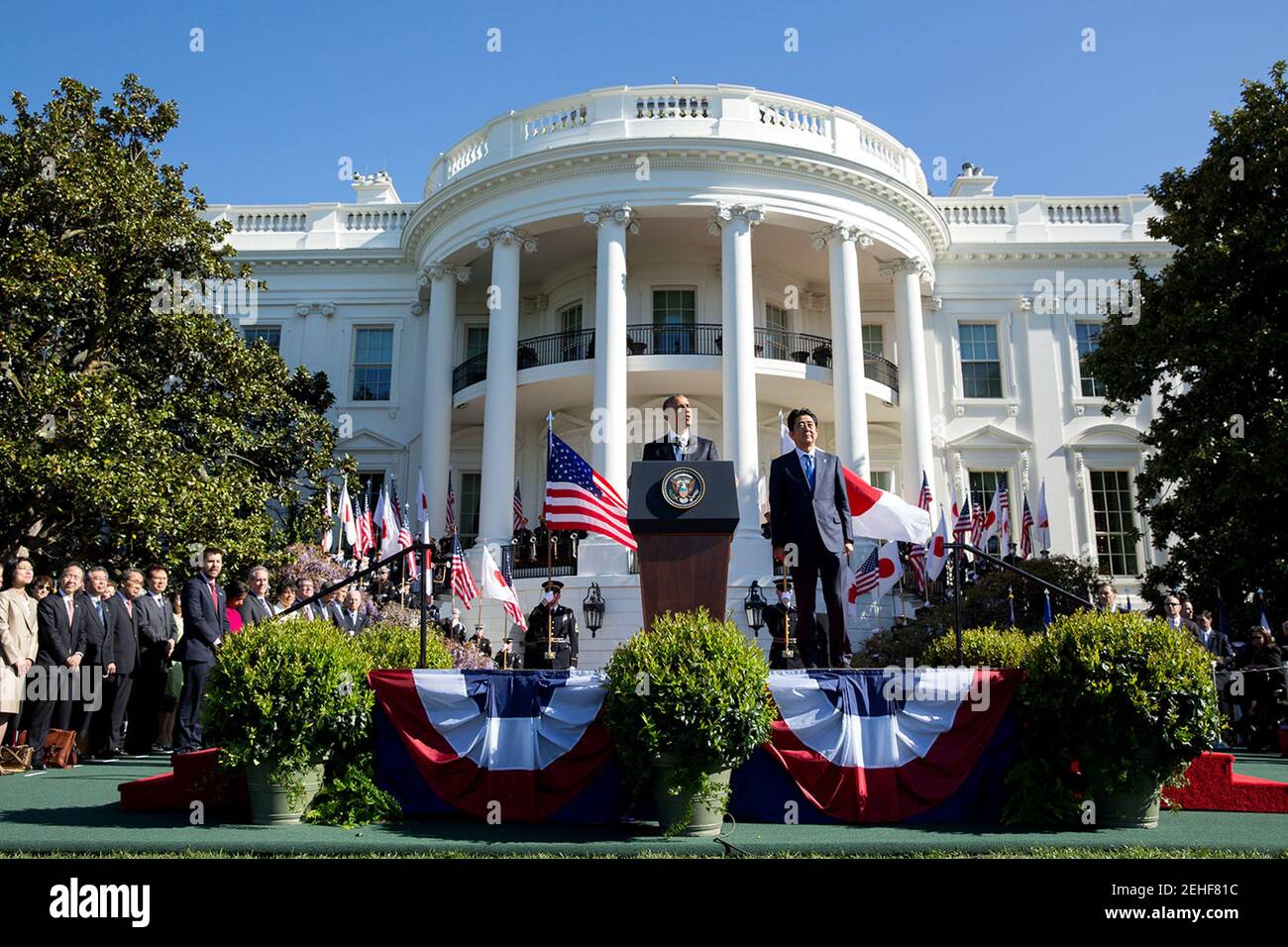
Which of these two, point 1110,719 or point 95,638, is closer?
point 1110,719

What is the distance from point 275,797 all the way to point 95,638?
4854 mm

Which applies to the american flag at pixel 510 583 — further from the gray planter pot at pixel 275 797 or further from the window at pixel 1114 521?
the window at pixel 1114 521

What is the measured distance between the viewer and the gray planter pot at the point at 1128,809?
5777 mm

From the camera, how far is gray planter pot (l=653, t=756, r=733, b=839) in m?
5.53

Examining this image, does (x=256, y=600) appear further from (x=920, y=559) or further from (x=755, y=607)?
(x=920, y=559)

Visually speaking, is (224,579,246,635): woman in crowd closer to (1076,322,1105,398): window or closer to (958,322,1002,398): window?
(958,322,1002,398): window

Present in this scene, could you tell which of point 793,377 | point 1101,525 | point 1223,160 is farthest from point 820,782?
point 1101,525

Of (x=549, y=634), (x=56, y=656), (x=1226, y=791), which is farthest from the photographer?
(x=549, y=634)

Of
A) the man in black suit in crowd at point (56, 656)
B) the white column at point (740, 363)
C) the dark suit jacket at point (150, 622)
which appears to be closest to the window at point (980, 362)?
the white column at point (740, 363)

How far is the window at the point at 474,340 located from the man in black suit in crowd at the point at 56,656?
1743cm

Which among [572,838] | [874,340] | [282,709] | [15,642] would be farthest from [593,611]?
[572,838]

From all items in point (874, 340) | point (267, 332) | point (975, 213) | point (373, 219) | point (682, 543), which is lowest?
point (682, 543)

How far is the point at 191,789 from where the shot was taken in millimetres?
6316
